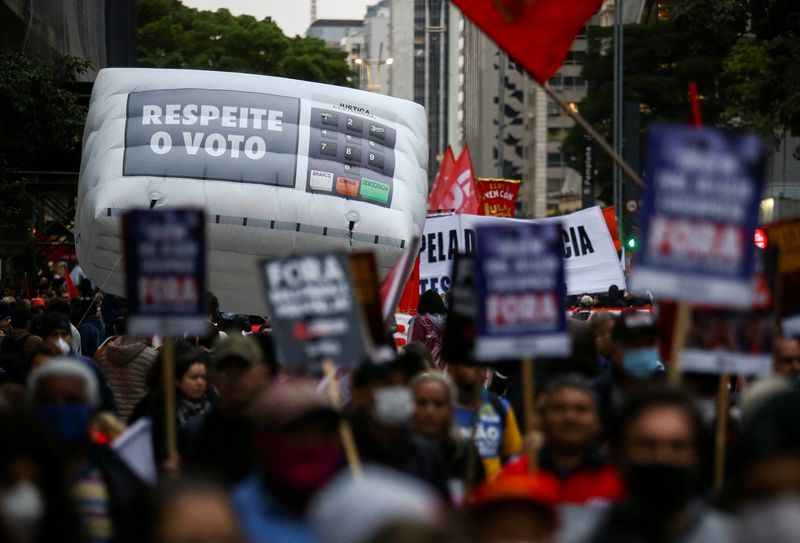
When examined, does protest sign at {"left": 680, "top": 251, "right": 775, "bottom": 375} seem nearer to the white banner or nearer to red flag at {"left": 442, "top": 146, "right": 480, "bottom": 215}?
the white banner

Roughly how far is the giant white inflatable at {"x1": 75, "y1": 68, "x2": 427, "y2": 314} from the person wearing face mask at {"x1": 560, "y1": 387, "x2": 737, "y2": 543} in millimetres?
10924

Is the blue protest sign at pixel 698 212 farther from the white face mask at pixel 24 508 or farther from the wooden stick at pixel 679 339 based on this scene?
the white face mask at pixel 24 508

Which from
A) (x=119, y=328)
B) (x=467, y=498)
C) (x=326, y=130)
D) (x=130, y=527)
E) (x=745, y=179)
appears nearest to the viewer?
(x=130, y=527)

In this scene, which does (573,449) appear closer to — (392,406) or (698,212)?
(392,406)

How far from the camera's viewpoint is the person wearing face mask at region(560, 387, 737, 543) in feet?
14.6

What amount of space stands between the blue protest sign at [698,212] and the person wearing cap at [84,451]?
70.2 inches

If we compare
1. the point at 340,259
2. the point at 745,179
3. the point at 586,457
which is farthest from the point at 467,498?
the point at 745,179

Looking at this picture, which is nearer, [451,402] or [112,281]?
[451,402]

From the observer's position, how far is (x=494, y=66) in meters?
138

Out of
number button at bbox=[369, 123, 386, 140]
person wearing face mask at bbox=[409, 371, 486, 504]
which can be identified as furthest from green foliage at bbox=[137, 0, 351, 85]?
person wearing face mask at bbox=[409, 371, 486, 504]

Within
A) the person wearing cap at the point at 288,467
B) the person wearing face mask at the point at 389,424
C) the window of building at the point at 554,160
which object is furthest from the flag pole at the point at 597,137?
the window of building at the point at 554,160

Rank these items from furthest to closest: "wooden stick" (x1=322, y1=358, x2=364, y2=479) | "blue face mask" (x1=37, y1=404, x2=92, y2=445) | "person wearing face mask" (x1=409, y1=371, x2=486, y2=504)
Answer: "person wearing face mask" (x1=409, y1=371, x2=486, y2=504) < "blue face mask" (x1=37, y1=404, x2=92, y2=445) < "wooden stick" (x1=322, y1=358, x2=364, y2=479)

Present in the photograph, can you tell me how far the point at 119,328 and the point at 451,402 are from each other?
6069 mm

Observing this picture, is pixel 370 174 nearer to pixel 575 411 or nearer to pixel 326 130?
pixel 326 130
